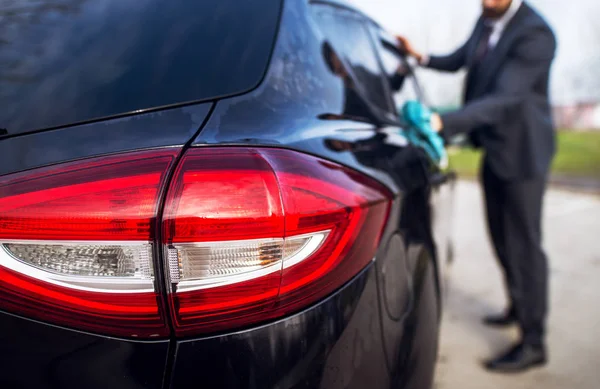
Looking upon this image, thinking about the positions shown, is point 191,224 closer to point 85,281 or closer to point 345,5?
point 85,281

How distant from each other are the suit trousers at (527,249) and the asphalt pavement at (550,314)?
252 mm

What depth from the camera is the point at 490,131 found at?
2.57m

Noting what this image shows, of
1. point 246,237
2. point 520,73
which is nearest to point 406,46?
point 520,73

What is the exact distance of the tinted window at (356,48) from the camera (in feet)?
5.07

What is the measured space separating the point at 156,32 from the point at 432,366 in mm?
1117

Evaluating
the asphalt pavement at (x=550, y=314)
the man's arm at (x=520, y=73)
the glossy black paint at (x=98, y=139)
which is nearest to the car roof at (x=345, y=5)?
the man's arm at (x=520, y=73)

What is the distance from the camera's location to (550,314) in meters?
3.37

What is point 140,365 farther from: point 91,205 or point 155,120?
point 155,120

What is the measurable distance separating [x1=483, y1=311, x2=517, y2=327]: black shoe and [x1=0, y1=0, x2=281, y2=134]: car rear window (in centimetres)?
264

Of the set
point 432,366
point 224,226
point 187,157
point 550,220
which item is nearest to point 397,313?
point 432,366

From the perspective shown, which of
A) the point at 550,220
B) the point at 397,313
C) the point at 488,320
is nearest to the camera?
the point at 397,313

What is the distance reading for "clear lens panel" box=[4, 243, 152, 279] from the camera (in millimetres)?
873

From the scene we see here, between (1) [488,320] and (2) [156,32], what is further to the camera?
(1) [488,320]

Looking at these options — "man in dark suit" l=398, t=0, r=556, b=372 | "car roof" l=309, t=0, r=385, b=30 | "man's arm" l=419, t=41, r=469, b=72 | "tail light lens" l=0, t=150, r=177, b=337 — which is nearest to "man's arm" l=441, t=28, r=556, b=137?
"man in dark suit" l=398, t=0, r=556, b=372
